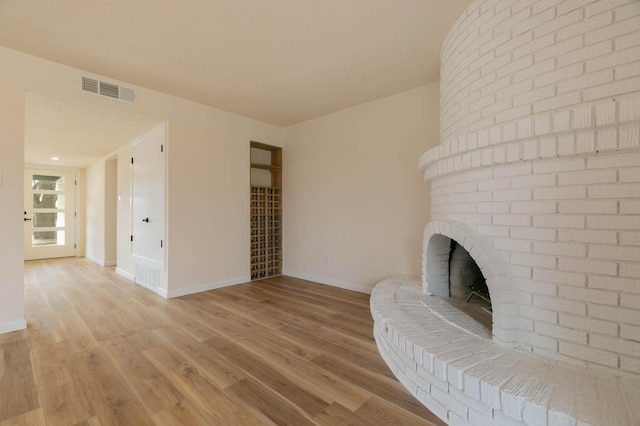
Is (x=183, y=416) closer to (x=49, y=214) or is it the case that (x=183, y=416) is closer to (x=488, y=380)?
(x=488, y=380)

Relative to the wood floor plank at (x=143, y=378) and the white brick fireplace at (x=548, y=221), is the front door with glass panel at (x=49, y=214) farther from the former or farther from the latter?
the white brick fireplace at (x=548, y=221)

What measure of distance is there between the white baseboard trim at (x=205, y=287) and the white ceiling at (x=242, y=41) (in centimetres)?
235

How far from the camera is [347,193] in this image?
12.3ft

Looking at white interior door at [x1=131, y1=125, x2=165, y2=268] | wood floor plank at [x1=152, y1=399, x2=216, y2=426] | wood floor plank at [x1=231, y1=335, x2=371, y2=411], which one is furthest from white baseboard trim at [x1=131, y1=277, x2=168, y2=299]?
wood floor plank at [x1=152, y1=399, x2=216, y2=426]

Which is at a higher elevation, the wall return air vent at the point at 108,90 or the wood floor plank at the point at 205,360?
the wall return air vent at the point at 108,90

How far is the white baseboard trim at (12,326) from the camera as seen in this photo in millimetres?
2312

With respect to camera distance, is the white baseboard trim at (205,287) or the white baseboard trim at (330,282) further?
the white baseboard trim at (330,282)

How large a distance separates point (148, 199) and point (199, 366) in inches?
107

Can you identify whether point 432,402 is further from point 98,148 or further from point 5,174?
point 98,148

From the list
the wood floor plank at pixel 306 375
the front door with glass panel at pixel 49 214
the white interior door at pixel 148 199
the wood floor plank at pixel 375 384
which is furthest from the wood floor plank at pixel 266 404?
the front door with glass panel at pixel 49 214

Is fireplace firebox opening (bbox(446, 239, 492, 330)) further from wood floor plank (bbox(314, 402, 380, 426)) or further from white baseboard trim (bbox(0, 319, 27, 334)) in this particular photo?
white baseboard trim (bbox(0, 319, 27, 334))

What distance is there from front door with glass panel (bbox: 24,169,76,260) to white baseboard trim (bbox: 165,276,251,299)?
5.16 m

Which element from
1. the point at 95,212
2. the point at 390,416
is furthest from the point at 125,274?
the point at 390,416

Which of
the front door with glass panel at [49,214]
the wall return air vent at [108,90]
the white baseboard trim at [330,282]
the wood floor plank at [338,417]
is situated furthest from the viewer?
the front door with glass panel at [49,214]
